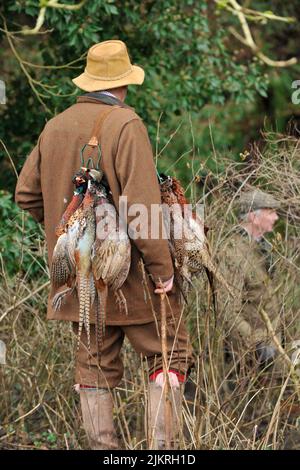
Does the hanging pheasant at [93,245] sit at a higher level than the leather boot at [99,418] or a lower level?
higher

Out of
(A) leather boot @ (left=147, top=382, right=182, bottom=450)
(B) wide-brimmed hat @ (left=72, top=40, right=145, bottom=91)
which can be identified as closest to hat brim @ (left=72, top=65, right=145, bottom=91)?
(B) wide-brimmed hat @ (left=72, top=40, right=145, bottom=91)

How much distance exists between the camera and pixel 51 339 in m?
5.44

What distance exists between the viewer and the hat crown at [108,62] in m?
4.57

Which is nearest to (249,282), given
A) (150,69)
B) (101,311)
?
(101,311)

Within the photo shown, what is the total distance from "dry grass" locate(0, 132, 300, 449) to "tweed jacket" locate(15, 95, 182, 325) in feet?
1.33

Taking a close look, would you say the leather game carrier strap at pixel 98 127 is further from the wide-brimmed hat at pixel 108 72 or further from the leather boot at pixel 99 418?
the leather boot at pixel 99 418

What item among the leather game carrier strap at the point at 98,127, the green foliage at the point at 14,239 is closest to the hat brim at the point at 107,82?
the leather game carrier strap at the point at 98,127

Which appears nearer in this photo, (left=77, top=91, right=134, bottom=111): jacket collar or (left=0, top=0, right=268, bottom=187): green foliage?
(left=77, top=91, right=134, bottom=111): jacket collar

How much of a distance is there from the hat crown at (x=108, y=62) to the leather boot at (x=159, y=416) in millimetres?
1344

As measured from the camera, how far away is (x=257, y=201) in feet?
17.0

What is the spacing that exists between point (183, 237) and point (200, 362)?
1.93ft

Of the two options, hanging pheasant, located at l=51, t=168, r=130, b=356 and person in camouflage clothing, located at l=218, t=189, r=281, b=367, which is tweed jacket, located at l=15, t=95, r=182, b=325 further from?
person in camouflage clothing, located at l=218, t=189, r=281, b=367

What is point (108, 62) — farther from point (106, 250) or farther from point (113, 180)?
point (106, 250)

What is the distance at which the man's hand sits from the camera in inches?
171
